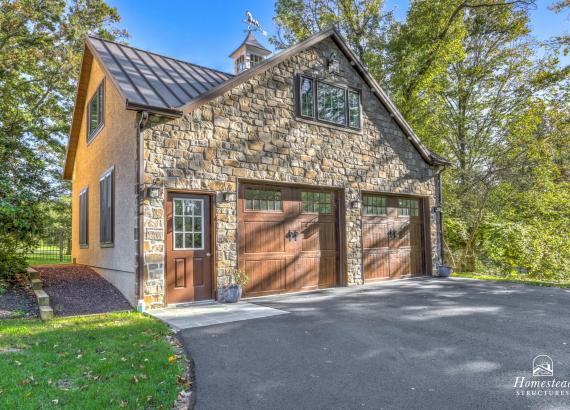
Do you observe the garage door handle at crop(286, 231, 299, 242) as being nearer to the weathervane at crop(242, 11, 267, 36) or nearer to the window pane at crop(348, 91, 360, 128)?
the window pane at crop(348, 91, 360, 128)

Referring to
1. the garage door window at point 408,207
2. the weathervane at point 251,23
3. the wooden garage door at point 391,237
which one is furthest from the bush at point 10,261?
the garage door window at point 408,207

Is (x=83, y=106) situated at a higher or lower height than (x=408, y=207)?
higher

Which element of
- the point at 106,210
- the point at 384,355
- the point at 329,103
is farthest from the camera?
the point at 329,103

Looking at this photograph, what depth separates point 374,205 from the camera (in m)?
10.4

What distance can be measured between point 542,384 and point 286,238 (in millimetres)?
5780

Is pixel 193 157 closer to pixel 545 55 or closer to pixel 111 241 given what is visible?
pixel 111 241

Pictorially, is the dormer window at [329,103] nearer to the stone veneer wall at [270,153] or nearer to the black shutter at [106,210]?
the stone veneer wall at [270,153]

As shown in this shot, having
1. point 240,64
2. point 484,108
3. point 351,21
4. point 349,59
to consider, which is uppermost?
point 351,21

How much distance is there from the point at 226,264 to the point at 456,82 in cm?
1531

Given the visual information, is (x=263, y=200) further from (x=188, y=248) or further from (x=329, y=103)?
(x=329, y=103)

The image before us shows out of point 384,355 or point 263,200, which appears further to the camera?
point 263,200

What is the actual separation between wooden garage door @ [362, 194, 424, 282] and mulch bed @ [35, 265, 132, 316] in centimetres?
618

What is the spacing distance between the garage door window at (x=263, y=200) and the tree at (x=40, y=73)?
6995 millimetres

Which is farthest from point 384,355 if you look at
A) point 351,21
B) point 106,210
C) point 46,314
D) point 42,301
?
point 351,21
